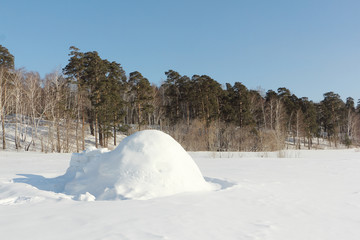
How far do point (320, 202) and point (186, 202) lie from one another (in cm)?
230

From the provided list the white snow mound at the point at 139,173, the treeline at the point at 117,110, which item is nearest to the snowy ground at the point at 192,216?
the white snow mound at the point at 139,173

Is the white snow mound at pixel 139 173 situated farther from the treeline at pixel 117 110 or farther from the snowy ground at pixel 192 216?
the treeline at pixel 117 110

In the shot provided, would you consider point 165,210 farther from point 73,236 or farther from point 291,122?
point 291,122

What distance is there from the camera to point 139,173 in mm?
4676

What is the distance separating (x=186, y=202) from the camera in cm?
411

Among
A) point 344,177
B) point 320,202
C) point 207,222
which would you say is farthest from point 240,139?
point 207,222

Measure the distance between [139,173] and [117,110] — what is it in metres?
23.2

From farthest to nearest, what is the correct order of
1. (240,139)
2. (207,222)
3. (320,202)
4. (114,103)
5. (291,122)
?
(291,122), (114,103), (240,139), (320,202), (207,222)

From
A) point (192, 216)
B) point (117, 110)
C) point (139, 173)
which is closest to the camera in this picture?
point (192, 216)

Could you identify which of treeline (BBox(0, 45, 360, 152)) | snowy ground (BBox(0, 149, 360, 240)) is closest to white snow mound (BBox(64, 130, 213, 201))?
snowy ground (BBox(0, 149, 360, 240))

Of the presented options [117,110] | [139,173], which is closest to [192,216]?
[139,173]

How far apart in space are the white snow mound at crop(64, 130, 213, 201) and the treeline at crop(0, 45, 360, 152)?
1534cm

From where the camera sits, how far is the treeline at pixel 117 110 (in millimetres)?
22234

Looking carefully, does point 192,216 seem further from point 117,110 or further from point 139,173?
point 117,110
